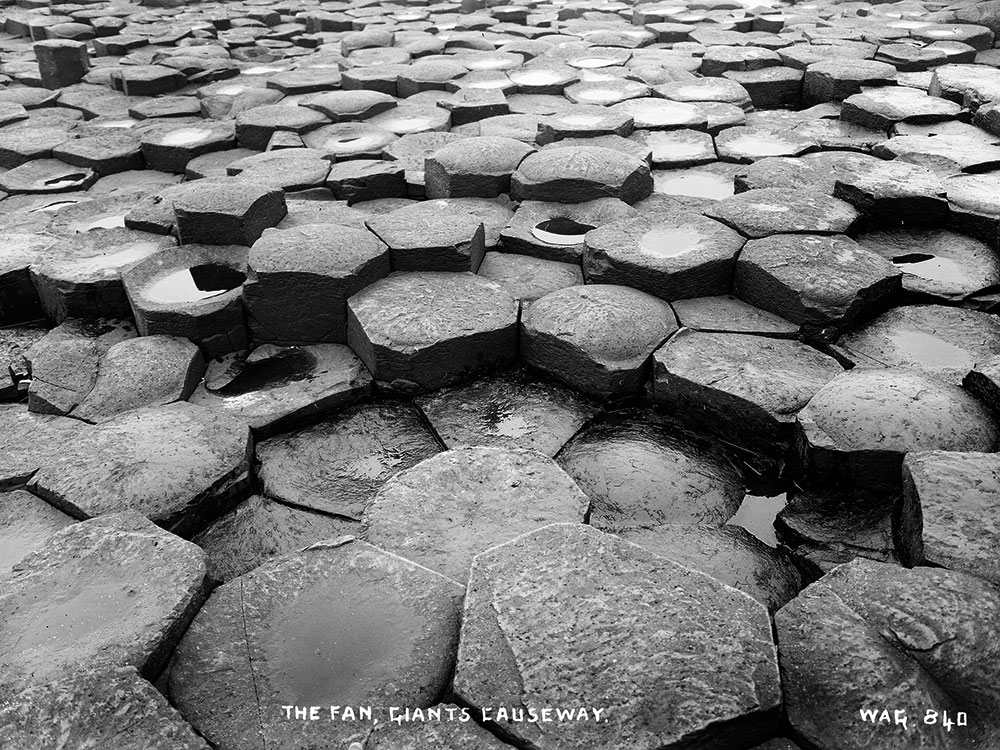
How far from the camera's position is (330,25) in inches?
271

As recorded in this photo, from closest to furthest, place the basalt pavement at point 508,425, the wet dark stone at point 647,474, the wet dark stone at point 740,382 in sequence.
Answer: the basalt pavement at point 508,425 → the wet dark stone at point 647,474 → the wet dark stone at point 740,382

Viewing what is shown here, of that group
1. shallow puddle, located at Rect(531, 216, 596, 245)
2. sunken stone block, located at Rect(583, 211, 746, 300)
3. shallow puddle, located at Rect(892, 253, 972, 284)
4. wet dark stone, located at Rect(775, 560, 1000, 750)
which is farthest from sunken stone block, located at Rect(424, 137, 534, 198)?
wet dark stone, located at Rect(775, 560, 1000, 750)

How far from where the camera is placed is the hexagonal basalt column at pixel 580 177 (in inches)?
117

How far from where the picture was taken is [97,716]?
1189 mm

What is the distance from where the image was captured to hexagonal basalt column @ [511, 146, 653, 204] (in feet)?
9.76

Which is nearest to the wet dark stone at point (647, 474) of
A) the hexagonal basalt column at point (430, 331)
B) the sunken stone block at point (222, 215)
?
the hexagonal basalt column at point (430, 331)

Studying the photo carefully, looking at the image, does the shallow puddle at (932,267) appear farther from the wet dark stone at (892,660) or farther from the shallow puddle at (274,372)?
the shallow puddle at (274,372)

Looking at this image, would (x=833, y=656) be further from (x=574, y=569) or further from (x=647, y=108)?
(x=647, y=108)

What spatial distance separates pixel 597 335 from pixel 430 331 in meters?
0.49

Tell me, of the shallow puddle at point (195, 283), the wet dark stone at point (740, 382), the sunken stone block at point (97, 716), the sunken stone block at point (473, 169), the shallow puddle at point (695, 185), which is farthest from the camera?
the shallow puddle at point (695, 185)

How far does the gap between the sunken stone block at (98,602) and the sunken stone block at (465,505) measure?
40 centimetres

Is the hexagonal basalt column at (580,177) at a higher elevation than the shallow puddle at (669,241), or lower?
higher

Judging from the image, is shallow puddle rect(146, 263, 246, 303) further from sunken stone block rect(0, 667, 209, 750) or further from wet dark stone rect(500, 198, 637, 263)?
sunken stone block rect(0, 667, 209, 750)

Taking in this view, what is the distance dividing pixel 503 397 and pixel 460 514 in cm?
63
